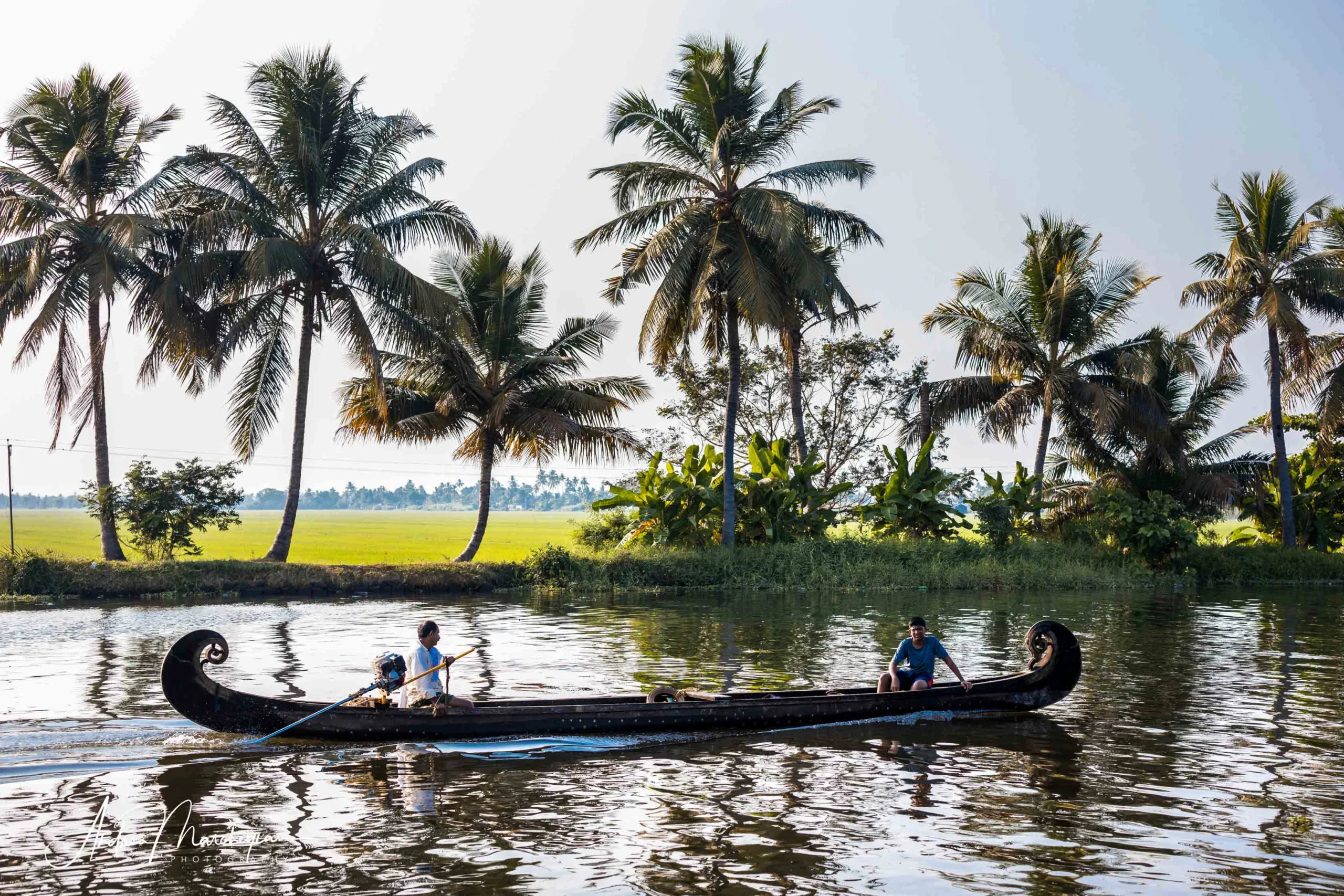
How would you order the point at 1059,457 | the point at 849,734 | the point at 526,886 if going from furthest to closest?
the point at 1059,457 → the point at 849,734 → the point at 526,886

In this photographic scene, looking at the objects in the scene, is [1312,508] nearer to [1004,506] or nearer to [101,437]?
[1004,506]

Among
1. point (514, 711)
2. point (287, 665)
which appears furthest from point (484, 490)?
point (514, 711)

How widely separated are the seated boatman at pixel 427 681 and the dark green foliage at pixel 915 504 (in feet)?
72.7

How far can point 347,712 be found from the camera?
444 inches

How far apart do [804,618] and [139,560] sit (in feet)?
55.7

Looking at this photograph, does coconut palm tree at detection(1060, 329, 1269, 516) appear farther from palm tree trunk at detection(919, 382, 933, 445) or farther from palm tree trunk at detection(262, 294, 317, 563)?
palm tree trunk at detection(262, 294, 317, 563)

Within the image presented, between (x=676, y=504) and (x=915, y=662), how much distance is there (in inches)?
740

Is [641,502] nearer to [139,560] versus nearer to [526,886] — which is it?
[139,560]

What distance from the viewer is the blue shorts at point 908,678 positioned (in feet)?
42.5

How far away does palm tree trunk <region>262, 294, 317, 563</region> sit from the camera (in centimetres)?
2900

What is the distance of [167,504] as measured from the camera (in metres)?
29.1

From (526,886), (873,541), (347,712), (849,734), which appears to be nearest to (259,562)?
(873,541)

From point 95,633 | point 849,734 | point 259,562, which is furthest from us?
point 259,562

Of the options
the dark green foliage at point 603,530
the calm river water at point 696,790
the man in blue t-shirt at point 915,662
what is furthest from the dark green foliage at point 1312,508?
the man in blue t-shirt at point 915,662
